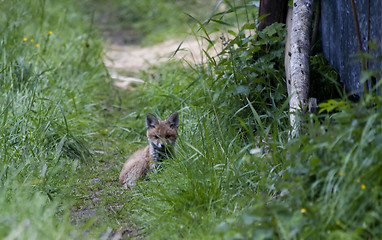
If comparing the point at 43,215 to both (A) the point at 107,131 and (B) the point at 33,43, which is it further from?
→ (B) the point at 33,43

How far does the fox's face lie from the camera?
220 inches

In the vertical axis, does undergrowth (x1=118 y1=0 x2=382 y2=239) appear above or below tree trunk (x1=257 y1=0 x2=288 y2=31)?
below

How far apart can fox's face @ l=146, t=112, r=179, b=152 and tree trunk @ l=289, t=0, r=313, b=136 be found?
1.47m

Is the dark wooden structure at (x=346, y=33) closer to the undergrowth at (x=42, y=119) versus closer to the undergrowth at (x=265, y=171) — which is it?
the undergrowth at (x=265, y=171)

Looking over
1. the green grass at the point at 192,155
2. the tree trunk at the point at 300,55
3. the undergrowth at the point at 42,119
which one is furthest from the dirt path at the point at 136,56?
the tree trunk at the point at 300,55

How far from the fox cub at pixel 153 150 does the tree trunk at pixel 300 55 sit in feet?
4.72

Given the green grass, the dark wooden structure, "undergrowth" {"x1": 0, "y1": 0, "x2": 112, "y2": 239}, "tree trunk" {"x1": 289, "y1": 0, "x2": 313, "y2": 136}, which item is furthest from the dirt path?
"tree trunk" {"x1": 289, "y1": 0, "x2": 313, "y2": 136}

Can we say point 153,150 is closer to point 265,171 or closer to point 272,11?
point 265,171

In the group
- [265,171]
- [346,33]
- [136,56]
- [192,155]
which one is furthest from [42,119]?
[136,56]

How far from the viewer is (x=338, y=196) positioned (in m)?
3.10

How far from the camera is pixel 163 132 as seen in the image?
5.60m

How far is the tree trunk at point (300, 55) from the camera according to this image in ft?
15.3

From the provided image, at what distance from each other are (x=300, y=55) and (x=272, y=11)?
85cm

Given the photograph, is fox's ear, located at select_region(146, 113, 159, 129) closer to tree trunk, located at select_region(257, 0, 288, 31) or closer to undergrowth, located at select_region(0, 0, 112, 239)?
undergrowth, located at select_region(0, 0, 112, 239)
